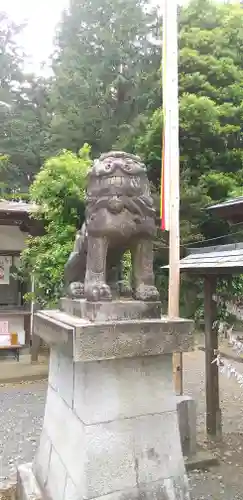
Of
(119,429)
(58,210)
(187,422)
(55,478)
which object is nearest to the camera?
(119,429)

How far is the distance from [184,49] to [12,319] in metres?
11.1

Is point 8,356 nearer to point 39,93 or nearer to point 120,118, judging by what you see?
point 120,118

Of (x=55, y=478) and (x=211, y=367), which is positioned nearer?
(x=55, y=478)

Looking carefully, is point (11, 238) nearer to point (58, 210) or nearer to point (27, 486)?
point (58, 210)

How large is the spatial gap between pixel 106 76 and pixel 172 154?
1267cm

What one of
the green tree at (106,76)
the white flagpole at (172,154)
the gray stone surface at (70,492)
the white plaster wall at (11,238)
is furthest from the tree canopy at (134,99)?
the gray stone surface at (70,492)

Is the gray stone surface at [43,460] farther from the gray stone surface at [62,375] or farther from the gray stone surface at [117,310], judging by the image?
the gray stone surface at [117,310]

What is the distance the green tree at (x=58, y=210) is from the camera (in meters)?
7.74

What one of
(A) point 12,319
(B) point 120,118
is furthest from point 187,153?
(A) point 12,319

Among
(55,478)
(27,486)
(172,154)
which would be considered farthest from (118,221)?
(172,154)

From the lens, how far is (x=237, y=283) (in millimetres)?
7043

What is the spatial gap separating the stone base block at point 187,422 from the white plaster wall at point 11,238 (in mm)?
7082

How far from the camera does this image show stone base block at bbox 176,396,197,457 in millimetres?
5121

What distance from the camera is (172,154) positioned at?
579 cm
